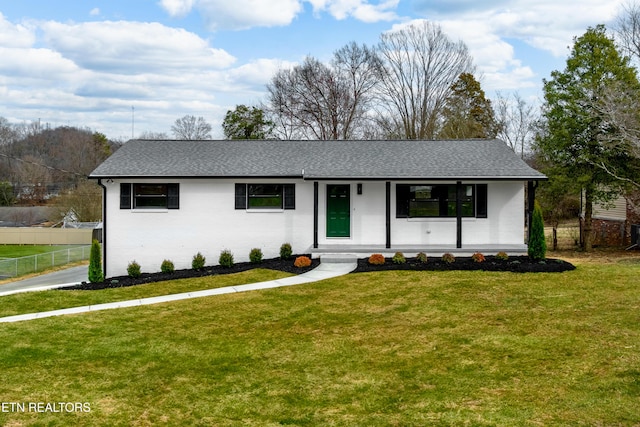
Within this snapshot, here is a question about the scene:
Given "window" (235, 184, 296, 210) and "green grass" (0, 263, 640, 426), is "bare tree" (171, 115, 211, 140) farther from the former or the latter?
"green grass" (0, 263, 640, 426)

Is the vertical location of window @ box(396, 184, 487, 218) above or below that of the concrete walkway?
above

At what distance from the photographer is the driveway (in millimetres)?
22562

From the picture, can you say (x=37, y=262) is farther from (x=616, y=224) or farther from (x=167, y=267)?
(x=616, y=224)

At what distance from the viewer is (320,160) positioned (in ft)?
64.5

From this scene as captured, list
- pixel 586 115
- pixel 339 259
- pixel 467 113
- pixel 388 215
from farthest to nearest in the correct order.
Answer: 1. pixel 467 113
2. pixel 586 115
3. pixel 388 215
4. pixel 339 259

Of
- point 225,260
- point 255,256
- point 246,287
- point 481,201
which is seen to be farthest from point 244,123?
point 246,287

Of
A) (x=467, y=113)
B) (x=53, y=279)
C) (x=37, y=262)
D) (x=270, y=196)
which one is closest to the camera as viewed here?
(x=270, y=196)

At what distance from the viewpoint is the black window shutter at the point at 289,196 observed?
18625 millimetres

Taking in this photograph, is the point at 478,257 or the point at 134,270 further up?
the point at 478,257

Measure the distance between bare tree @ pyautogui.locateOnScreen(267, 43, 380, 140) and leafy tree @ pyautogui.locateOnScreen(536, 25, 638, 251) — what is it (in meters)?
23.8

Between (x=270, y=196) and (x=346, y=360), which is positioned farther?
(x=270, y=196)

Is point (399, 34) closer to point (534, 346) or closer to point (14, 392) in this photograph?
point (534, 346)

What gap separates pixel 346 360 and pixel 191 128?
6229cm

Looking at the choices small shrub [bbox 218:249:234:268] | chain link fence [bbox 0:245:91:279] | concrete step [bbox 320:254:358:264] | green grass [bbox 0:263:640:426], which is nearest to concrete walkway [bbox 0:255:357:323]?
concrete step [bbox 320:254:358:264]
